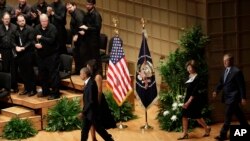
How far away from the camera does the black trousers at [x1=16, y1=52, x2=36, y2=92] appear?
1420 cm

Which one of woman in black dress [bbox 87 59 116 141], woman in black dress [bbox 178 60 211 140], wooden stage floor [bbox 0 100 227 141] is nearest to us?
woman in black dress [bbox 87 59 116 141]

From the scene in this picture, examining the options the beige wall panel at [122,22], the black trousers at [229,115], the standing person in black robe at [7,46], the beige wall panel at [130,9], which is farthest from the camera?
the beige wall panel at [122,22]

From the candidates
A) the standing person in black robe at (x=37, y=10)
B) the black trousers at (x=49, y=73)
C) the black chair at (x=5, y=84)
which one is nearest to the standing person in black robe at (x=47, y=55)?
the black trousers at (x=49, y=73)

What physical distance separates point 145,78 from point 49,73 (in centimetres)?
199

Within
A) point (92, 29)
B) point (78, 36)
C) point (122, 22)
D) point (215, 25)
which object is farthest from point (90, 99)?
point (122, 22)

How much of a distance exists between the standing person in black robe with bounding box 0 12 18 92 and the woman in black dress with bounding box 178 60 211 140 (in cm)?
399

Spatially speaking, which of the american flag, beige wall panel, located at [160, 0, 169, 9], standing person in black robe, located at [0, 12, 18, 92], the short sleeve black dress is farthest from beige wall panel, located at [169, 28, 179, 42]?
standing person in black robe, located at [0, 12, 18, 92]

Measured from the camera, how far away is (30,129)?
541 inches

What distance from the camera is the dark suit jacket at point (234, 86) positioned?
12359 mm

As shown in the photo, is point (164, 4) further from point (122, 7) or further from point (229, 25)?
point (229, 25)

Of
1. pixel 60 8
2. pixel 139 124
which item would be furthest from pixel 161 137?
pixel 60 8

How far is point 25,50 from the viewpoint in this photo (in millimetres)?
14117

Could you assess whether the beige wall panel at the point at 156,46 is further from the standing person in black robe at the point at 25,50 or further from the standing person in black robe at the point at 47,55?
the standing person in black robe at the point at 25,50

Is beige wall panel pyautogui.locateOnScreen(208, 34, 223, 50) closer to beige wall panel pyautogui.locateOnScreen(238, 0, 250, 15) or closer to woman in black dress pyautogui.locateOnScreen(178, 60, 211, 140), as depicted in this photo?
beige wall panel pyautogui.locateOnScreen(238, 0, 250, 15)
